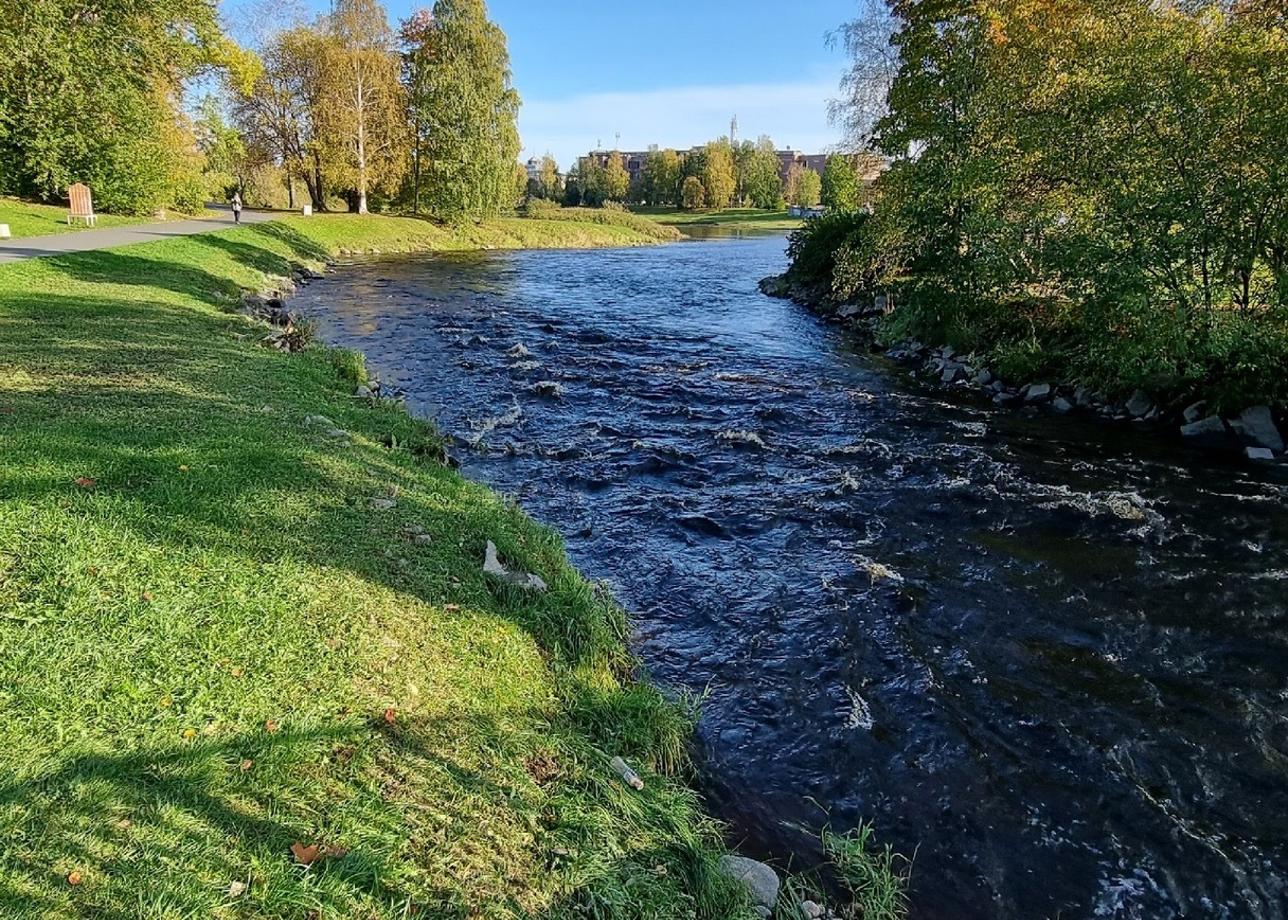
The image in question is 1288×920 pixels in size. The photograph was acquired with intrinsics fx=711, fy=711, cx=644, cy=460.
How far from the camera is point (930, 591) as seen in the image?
6914mm

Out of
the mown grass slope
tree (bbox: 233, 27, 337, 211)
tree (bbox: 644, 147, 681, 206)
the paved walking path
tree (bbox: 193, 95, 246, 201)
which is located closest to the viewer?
the paved walking path

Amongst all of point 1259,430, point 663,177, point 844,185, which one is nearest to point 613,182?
point 663,177

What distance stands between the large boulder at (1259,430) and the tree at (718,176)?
327 feet

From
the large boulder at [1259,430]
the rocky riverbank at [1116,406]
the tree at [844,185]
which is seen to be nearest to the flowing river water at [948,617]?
the rocky riverbank at [1116,406]

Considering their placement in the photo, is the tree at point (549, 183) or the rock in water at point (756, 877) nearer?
the rock in water at point (756, 877)

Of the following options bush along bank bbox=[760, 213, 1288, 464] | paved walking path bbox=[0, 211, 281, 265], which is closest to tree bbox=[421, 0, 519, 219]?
paved walking path bbox=[0, 211, 281, 265]

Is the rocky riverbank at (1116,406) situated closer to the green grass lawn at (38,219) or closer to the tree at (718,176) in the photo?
the green grass lawn at (38,219)

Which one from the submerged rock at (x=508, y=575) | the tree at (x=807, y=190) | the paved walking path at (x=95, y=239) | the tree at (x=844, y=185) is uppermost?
the tree at (x=807, y=190)

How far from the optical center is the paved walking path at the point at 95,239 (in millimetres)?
18109

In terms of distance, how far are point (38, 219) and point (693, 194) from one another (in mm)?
89264

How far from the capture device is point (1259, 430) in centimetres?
1048

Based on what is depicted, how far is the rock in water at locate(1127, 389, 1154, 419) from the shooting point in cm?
1198

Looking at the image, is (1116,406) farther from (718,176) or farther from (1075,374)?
(718,176)

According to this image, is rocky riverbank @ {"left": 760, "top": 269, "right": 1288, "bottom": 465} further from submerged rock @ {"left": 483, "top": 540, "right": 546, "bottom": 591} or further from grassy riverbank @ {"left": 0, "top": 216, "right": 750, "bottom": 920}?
submerged rock @ {"left": 483, "top": 540, "right": 546, "bottom": 591}
